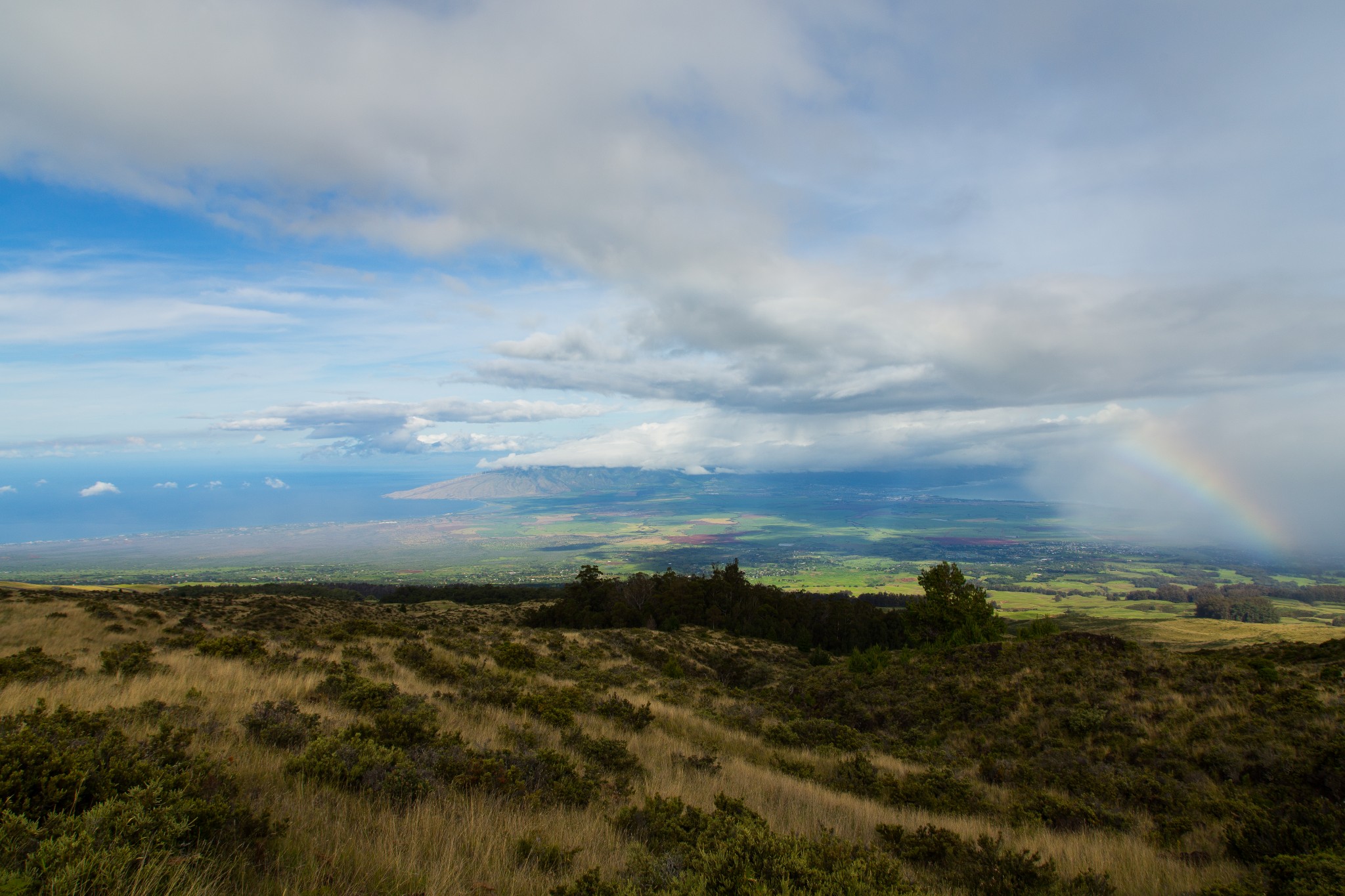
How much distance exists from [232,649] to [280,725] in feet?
28.7

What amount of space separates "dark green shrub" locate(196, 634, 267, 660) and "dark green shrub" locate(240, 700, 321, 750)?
688cm

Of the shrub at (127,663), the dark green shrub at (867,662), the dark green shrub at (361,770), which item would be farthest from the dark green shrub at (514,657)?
the dark green shrub at (867,662)

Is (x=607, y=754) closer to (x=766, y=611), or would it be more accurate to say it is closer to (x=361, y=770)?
(x=361, y=770)

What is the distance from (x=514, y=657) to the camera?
58.8 feet

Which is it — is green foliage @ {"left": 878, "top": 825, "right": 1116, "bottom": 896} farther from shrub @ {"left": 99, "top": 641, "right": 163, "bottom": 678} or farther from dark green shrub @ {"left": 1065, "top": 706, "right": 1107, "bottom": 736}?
shrub @ {"left": 99, "top": 641, "right": 163, "bottom": 678}

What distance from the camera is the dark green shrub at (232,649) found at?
13.4 meters

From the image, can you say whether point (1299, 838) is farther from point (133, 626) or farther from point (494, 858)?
point (133, 626)

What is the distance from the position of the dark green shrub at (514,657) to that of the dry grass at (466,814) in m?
4.25

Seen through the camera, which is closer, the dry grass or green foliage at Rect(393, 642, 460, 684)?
the dry grass

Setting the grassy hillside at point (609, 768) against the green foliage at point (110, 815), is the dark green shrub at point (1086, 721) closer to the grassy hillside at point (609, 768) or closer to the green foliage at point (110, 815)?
the grassy hillside at point (609, 768)

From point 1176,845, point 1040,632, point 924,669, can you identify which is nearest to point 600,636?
point 924,669

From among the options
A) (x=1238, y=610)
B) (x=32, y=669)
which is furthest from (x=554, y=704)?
(x=1238, y=610)

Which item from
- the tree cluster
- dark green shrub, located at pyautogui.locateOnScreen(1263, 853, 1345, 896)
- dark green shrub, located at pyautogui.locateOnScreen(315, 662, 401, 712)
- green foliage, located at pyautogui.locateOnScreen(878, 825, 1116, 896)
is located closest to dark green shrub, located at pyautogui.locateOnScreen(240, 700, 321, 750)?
dark green shrub, located at pyautogui.locateOnScreen(315, 662, 401, 712)

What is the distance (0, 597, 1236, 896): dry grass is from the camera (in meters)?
4.36
